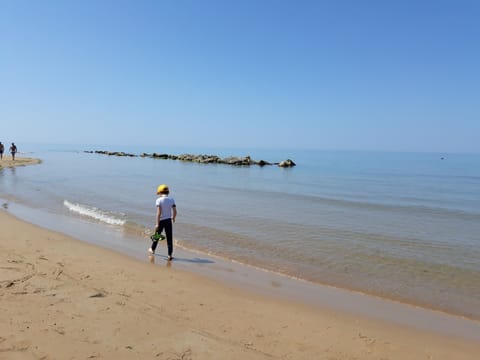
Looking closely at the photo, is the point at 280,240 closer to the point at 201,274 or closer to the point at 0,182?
the point at 201,274

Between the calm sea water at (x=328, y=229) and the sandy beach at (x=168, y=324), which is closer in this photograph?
the sandy beach at (x=168, y=324)

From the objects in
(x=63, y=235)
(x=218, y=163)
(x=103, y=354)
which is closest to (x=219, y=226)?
(x=63, y=235)

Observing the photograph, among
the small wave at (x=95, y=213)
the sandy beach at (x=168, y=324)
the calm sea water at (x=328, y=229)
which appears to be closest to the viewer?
the sandy beach at (x=168, y=324)

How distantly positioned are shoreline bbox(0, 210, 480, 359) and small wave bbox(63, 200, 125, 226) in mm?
6368

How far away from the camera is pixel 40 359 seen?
13.8 ft

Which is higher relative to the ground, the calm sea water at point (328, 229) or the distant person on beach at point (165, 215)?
the distant person on beach at point (165, 215)

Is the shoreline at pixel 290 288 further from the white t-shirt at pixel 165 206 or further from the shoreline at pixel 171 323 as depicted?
the white t-shirt at pixel 165 206

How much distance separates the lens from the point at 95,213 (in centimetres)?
1579

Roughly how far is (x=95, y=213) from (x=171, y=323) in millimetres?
11680

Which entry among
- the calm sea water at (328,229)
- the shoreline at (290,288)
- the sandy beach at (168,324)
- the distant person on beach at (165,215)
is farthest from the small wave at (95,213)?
the sandy beach at (168,324)

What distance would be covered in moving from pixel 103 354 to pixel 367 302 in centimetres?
528

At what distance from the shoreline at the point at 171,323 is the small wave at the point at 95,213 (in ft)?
20.9

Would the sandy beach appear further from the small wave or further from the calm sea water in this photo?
the small wave

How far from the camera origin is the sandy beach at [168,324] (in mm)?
4645
